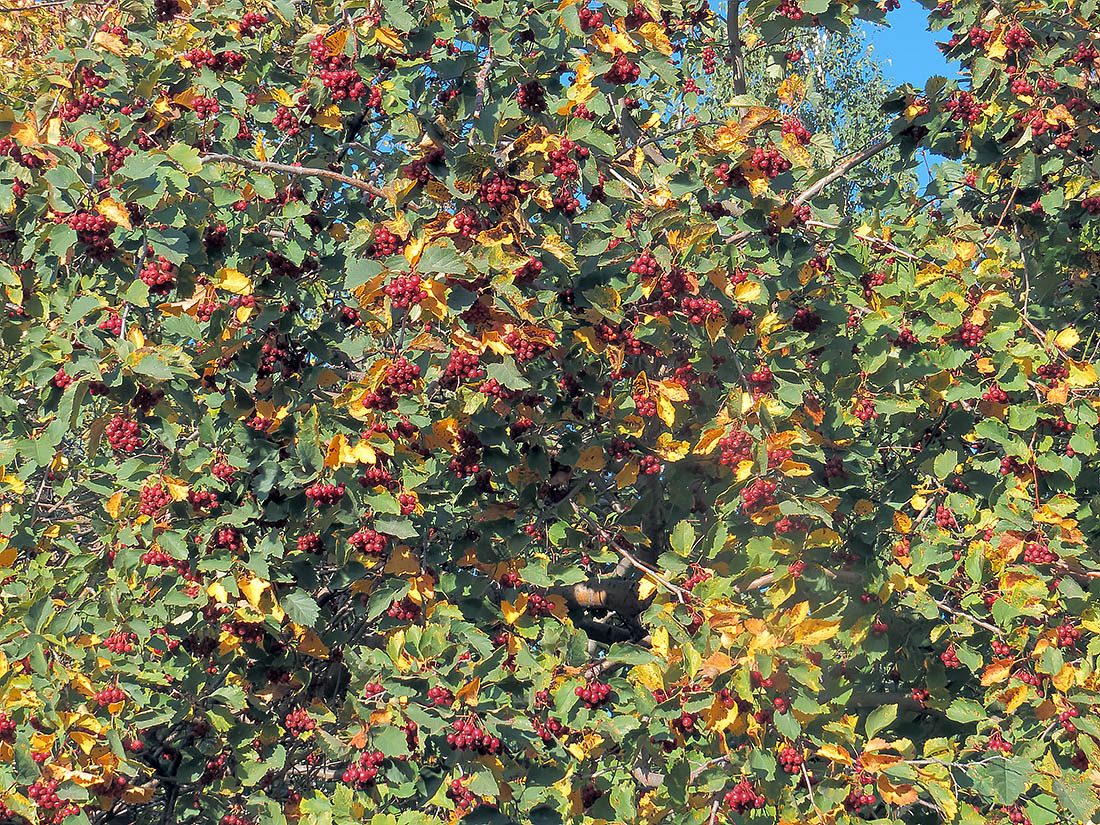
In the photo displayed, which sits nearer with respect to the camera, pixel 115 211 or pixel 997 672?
pixel 115 211

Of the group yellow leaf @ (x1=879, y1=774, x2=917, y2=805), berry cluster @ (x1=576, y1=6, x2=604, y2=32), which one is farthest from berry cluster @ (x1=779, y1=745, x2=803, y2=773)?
berry cluster @ (x1=576, y1=6, x2=604, y2=32)

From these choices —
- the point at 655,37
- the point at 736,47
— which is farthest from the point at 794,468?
the point at 736,47

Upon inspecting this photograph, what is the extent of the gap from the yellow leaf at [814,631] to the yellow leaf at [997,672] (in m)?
1.13

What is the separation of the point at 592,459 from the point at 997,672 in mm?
1941

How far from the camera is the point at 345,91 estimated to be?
176 inches

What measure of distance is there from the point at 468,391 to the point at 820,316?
5.10ft

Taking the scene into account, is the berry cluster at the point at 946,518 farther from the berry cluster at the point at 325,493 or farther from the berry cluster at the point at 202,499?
the berry cluster at the point at 202,499

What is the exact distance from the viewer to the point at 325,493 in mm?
4102

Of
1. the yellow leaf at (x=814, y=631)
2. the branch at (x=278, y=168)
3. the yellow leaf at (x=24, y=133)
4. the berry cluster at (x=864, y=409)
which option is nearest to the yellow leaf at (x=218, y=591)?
the branch at (x=278, y=168)

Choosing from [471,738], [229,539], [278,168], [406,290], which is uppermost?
[278,168]

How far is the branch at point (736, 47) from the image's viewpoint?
Answer: 16.3ft

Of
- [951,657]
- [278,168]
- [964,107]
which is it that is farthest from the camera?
[964,107]

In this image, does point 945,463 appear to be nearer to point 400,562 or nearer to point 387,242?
point 400,562

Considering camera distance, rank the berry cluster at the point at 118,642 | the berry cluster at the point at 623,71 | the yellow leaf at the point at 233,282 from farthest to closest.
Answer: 1. the berry cluster at the point at 118,642
2. the yellow leaf at the point at 233,282
3. the berry cluster at the point at 623,71
